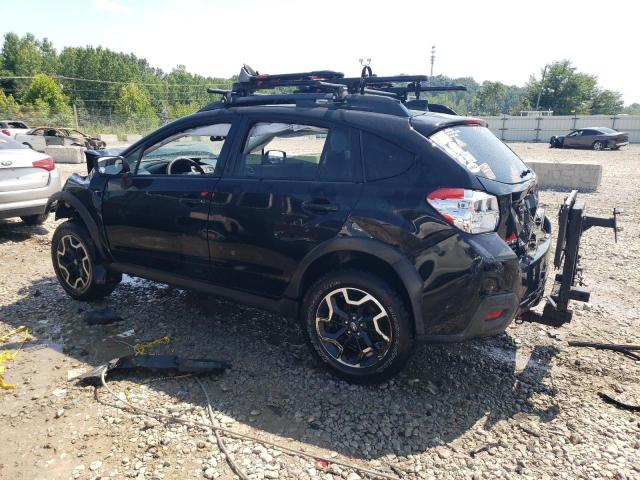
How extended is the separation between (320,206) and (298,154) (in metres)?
0.50

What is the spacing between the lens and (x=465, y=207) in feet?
8.80

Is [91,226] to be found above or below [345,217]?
below

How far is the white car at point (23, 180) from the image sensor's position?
254 inches

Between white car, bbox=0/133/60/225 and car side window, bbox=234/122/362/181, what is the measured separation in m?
4.31

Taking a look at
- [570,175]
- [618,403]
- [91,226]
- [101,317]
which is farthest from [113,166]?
[570,175]

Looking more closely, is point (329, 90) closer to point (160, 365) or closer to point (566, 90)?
point (160, 365)

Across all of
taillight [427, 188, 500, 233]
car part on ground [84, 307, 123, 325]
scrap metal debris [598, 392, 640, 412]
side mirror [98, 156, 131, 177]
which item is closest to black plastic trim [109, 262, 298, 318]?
car part on ground [84, 307, 123, 325]

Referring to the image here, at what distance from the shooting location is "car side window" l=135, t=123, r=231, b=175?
12.4 feet

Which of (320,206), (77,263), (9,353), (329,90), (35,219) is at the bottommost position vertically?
(9,353)

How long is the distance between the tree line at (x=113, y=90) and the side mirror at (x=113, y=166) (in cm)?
3366

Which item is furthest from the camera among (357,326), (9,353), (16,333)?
(16,333)

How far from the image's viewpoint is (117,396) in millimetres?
3049

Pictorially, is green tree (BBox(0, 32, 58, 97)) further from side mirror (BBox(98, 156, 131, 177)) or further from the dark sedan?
side mirror (BBox(98, 156, 131, 177))

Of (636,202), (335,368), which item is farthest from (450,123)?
(636,202)
